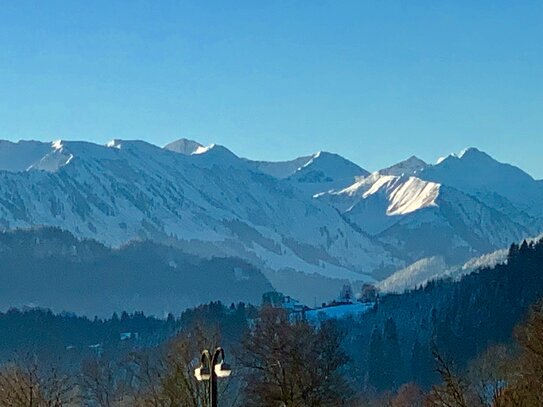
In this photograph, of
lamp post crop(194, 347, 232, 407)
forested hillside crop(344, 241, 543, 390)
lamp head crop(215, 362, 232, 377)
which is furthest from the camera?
forested hillside crop(344, 241, 543, 390)

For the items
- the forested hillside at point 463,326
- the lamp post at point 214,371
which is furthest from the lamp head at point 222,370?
the forested hillside at point 463,326

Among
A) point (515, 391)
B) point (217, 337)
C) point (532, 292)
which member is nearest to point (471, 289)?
point (532, 292)

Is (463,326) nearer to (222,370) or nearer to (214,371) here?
(214,371)

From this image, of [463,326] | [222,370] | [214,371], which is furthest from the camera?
[463,326]

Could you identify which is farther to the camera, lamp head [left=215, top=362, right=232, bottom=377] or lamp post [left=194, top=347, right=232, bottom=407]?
lamp post [left=194, top=347, right=232, bottom=407]

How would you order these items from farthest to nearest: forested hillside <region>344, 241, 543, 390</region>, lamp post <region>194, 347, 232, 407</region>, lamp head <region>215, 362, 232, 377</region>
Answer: forested hillside <region>344, 241, 543, 390</region> → lamp post <region>194, 347, 232, 407</region> → lamp head <region>215, 362, 232, 377</region>

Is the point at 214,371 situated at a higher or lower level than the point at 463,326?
lower

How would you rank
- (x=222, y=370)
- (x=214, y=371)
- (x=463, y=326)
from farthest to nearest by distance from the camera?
(x=463, y=326)
(x=214, y=371)
(x=222, y=370)

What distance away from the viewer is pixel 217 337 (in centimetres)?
6203

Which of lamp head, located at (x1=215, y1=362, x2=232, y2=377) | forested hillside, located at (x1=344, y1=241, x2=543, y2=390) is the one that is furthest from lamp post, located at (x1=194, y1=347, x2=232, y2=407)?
forested hillside, located at (x1=344, y1=241, x2=543, y2=390)

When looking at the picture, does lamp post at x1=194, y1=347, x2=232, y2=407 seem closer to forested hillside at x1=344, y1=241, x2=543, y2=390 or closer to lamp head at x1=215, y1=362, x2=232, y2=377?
lamp head at x1=215, y1=362, x2=232, y2=377

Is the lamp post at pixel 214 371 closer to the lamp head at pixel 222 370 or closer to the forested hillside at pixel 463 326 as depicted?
the lamp head at pixel 222 370

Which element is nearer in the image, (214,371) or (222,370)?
(222,370)

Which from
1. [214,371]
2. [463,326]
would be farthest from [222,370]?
[463,326]
